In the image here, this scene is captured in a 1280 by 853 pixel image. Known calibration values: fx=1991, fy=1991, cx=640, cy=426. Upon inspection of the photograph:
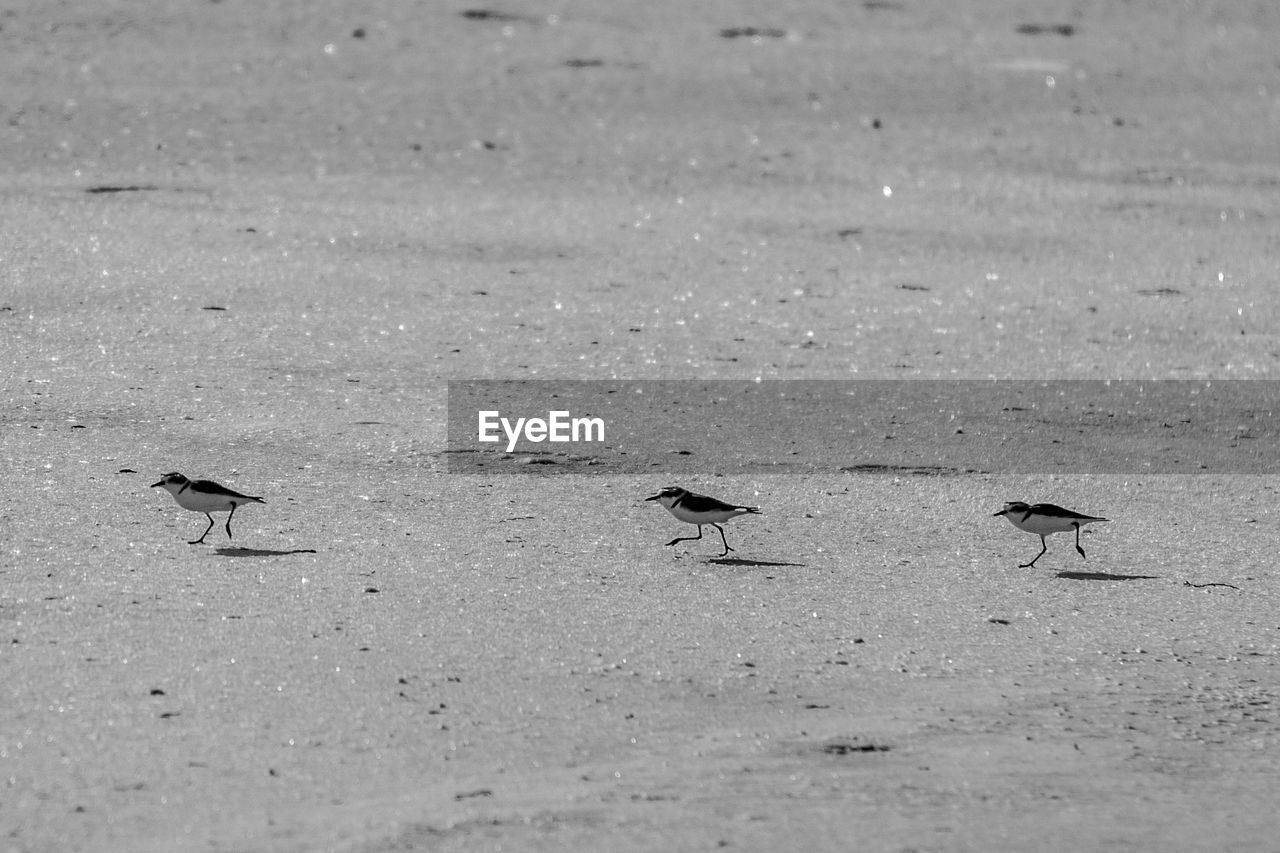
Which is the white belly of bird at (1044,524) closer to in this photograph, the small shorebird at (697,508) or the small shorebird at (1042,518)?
the small shorebird at (1042,518)

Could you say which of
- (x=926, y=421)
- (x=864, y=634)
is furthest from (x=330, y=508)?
(x=926, y=421)

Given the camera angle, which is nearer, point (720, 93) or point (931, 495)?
point (931, 495)

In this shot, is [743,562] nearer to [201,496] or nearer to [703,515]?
[703,515]

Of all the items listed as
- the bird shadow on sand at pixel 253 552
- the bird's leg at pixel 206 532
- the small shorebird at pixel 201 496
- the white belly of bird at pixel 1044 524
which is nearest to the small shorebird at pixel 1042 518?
the white belly of bird at pixel 1044 524

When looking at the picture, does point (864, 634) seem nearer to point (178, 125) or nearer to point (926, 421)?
point (926, 421)

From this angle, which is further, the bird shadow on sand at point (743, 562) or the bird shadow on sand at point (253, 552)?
the bird shadow on sand at point (743, 562)

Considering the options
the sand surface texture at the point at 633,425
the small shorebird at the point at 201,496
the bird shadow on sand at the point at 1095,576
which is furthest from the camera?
the bird shadow on sand at the point at 1095,576

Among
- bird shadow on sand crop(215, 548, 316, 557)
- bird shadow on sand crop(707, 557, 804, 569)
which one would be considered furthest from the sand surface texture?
A: bird shadow on sand crop(707, 557, 804, 569)
